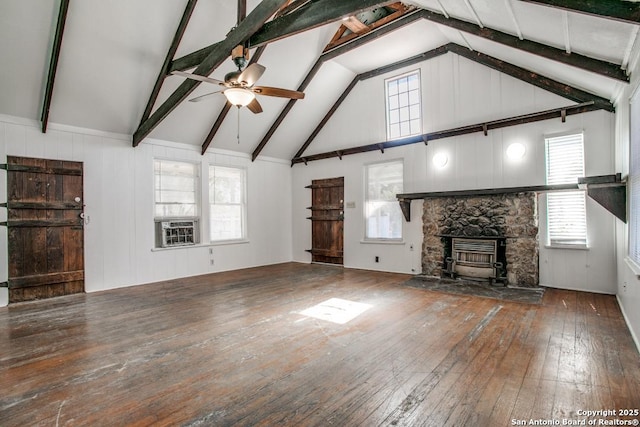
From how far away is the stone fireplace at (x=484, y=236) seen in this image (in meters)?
5.36

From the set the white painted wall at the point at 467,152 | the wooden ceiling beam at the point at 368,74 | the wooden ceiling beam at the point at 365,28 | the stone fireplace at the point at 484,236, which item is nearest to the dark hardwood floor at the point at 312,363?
the white painted wall at the point at 467,152

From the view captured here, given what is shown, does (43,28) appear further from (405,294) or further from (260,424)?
(405,294)

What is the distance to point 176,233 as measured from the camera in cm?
668

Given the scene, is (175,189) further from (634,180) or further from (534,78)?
(634,180)

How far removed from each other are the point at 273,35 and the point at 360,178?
13.5 ft

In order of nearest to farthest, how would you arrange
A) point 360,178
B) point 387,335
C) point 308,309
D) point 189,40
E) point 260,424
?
point 260,424 → point 387,335 → point 308,309 → point 189,40 → point 360,178

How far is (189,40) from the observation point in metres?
4.78

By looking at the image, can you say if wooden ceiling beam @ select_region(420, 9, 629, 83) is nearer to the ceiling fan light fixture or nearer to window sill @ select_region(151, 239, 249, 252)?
the ceiling fan light fixture

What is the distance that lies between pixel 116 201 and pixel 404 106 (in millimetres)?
5879

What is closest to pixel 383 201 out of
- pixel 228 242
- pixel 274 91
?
pixel 228 242

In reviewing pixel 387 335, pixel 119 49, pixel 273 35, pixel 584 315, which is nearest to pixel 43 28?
pixel 119 49

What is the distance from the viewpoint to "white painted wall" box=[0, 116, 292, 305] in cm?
507

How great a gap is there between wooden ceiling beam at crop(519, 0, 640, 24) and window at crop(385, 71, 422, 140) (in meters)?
3.94

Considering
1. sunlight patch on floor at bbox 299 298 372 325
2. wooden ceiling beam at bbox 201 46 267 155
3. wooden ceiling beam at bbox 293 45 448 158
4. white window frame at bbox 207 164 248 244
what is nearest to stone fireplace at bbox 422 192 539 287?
sunlight patch on floor at bbox 299 298 372 325
